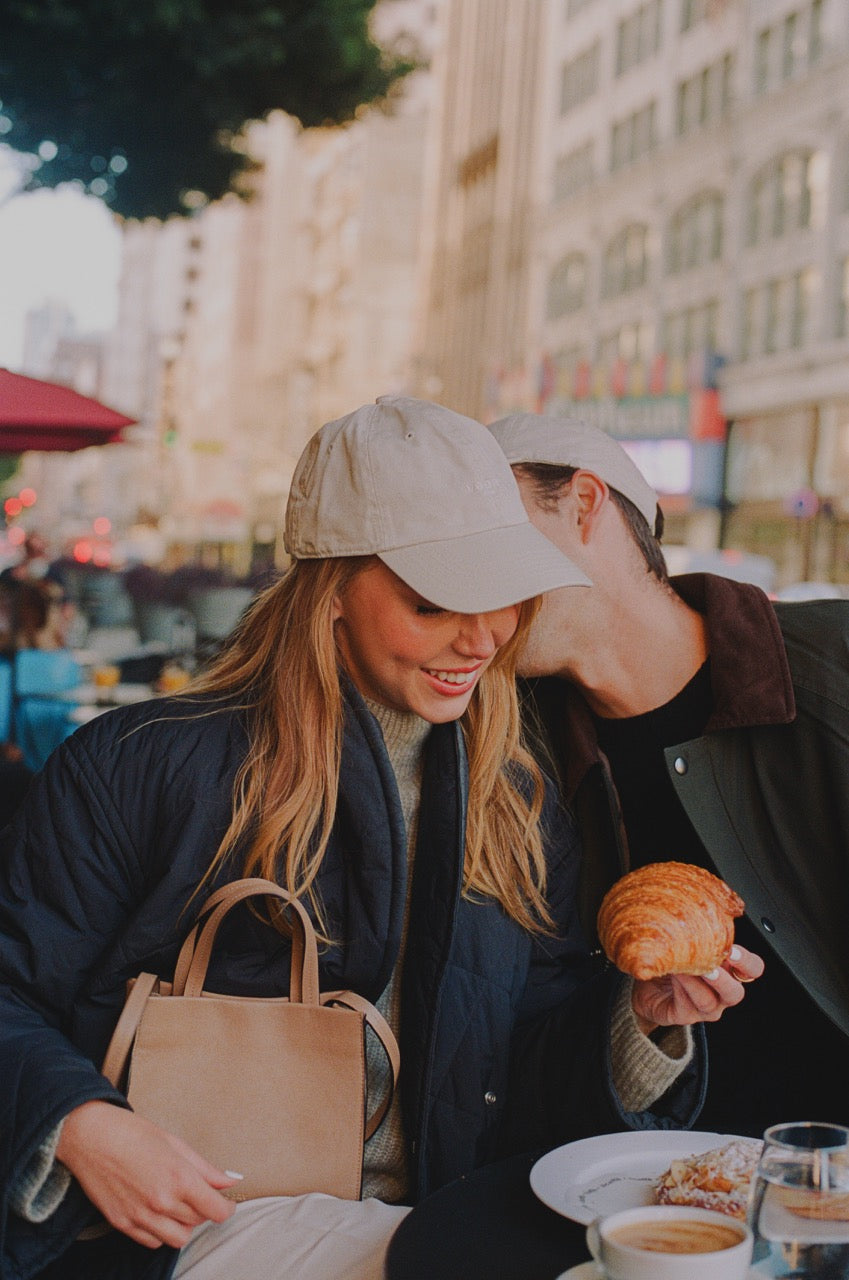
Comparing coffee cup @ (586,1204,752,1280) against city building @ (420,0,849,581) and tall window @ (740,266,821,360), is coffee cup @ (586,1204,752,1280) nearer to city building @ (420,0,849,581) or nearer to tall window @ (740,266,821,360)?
city building @ (420,0,849,581)

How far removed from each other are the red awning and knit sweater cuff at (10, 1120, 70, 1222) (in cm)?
626

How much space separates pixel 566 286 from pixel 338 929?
56407mm

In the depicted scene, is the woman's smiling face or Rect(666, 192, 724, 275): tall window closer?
the woman's smiling face

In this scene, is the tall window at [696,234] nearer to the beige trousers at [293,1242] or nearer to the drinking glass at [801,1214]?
the beige trousers at [293,1242]

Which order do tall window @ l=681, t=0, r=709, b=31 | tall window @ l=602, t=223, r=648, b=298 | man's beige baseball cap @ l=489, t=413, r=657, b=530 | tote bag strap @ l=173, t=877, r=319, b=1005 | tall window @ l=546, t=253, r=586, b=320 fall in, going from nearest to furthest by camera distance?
1. tote bag strap @ l=173, t=877, r=319, b=1005
2. man's beige baseball cap @ l=489, t=413, r=657, b=530
3. tall window @ l=681, t=0, r=709, b=31
4. tall window @ l=602, t=223, r=648, b=298
5. tall window @ l=546, t=253, r=586, b=320

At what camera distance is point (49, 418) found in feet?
27.0

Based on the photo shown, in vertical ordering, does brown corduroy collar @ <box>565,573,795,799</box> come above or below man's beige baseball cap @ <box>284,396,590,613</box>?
below

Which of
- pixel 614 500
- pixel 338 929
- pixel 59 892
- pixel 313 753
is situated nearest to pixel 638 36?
pixel 614 500

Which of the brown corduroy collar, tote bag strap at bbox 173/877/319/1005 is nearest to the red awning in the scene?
the brown corduroy collar

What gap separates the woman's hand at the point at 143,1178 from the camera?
2.06 meters

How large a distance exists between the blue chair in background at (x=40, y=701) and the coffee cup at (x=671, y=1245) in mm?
8207

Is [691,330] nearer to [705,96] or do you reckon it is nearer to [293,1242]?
[705,96]

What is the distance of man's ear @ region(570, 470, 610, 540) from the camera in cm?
314

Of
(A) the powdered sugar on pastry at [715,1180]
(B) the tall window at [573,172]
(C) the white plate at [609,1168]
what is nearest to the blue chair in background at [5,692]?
(C) the white plate at [609,1168]
